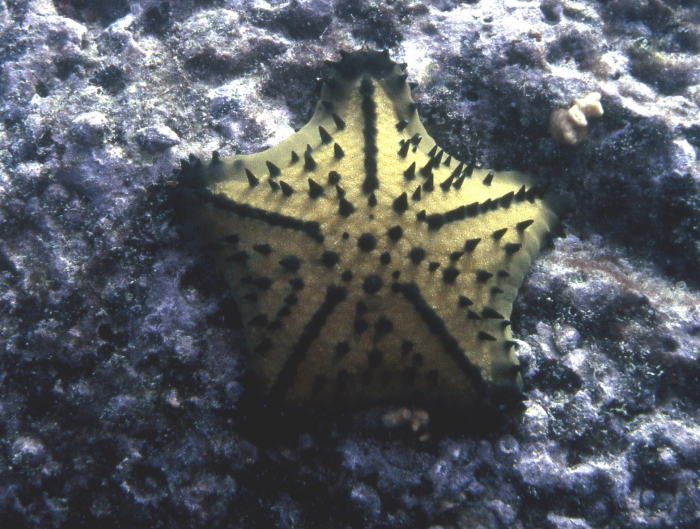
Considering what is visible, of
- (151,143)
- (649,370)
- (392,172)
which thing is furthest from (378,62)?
(649,370)

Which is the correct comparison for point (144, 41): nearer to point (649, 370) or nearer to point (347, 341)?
point (347, 341)

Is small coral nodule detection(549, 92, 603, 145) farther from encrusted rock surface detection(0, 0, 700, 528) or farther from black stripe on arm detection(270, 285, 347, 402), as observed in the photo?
black stripe on arm detection(270, 285, 347, 402)

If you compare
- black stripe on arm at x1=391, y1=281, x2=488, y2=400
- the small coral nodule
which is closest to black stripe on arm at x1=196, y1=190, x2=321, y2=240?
black stripe on arm at x1=391, y1=281, x2=488, y2=400

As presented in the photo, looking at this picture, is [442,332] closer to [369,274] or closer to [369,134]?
[369,274]

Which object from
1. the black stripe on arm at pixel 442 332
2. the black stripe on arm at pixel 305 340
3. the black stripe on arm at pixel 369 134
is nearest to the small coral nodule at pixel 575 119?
the black stripe on arm at pixel 369 134

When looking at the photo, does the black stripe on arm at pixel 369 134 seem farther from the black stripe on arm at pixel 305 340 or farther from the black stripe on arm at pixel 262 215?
the black stripe on arm at pixel 305 340

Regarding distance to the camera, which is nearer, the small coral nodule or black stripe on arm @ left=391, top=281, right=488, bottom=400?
black stripe on arm @ left=391, top=281, right=488, bottom=400
